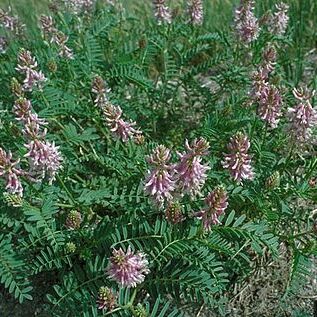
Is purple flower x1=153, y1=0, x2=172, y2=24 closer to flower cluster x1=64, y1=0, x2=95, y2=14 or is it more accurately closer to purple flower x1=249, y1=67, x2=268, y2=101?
flower cluster x1=64, y1=0, x2=95, y2=14

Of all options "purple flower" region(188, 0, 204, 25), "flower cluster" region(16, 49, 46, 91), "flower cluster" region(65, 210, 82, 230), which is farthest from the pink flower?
"flower cluster" region(65, 210, 82, 230)

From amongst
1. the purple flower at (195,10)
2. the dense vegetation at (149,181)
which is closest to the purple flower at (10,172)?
the dense vegetation at (149,181)

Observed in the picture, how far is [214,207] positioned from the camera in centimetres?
214

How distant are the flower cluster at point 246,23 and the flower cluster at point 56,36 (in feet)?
2.51

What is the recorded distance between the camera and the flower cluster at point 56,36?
3018 millimetres

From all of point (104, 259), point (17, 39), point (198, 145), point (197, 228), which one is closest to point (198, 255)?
point (197, 228)

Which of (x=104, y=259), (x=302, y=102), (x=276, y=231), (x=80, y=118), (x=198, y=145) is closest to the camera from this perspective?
(x=198, y=145)

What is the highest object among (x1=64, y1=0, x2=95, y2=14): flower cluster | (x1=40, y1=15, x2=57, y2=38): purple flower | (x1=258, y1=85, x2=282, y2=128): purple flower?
(x1=64, y1=0, x2=95, y2=14): flower cluster

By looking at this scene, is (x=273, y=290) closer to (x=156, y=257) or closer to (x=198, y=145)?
(x=156, y=257)

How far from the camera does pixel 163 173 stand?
212cm

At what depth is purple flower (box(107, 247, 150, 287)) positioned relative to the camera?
211 centimetres

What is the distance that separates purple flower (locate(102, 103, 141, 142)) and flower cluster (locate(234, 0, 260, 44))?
86cm

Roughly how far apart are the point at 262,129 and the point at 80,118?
0.91 meters

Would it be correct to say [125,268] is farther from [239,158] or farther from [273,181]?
[273,181]
